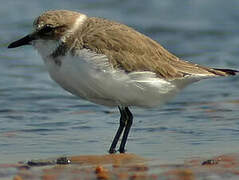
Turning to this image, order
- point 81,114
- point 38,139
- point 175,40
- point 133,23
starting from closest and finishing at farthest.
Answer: point 38,139, point 81,114, point 175,40, point 133,23

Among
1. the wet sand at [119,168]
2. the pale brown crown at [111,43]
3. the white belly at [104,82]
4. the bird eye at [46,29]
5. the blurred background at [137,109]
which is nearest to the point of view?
the wet sand at [119,168]

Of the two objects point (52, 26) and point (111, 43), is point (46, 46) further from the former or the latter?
point (111, 43)

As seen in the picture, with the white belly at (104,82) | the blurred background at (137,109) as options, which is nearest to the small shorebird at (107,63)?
the white belly at (104,82)

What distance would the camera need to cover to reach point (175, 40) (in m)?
14.0

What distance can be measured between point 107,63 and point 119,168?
3.56 ft

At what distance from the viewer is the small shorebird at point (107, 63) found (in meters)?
6.89

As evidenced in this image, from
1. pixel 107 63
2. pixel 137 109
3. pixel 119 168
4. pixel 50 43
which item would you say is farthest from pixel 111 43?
pixel 137 109

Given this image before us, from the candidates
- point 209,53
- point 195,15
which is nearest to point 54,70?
point 209,53

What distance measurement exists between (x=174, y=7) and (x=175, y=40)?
1.86 metres

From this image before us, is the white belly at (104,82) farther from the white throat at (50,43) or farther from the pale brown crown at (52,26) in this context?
the pale brown crown at (52,26)

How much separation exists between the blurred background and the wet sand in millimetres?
320

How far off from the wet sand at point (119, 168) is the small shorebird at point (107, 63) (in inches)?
25.3

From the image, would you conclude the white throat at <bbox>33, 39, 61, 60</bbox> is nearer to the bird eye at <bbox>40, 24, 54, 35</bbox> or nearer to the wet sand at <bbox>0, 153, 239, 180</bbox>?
the bird eye at <bbox>40, 24, 54, 35</bbox>

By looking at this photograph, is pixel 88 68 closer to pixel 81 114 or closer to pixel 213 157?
pixel 213 157
